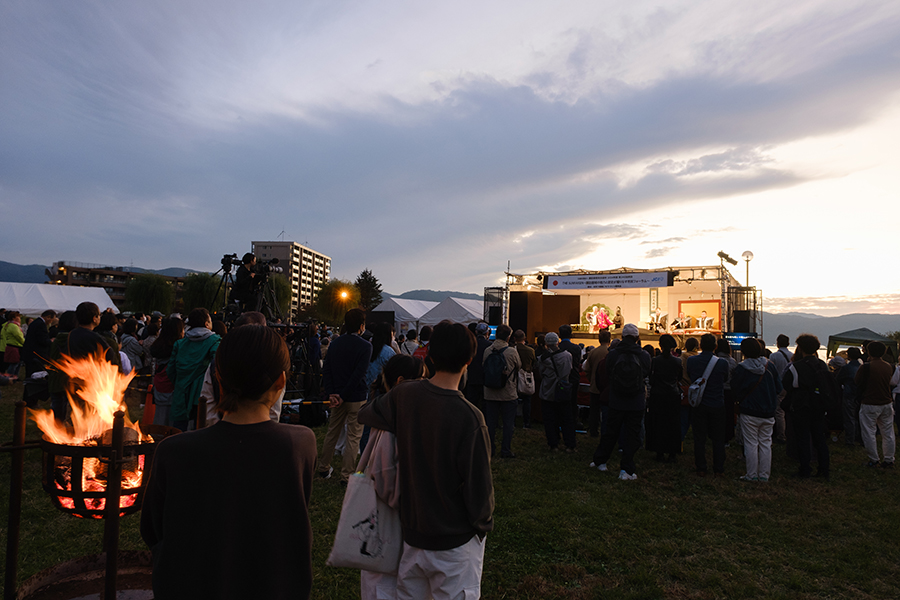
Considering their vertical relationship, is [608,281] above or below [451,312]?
above

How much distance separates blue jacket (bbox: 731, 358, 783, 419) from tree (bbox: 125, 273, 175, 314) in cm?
7178

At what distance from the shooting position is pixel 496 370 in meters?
6.88

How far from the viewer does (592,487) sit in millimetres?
5734

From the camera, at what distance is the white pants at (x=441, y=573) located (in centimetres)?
197

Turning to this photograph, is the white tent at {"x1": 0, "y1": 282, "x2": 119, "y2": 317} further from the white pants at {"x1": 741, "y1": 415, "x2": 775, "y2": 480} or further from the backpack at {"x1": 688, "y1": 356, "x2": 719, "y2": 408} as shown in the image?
the white pants at {"x1": 741, "y1": 415, "x2": 775, "y2": 480}

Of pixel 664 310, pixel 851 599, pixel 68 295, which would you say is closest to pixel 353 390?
pixel 851 599

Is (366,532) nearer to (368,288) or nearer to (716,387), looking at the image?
(716,387)

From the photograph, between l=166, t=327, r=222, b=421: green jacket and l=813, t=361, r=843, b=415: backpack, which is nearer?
l=166, t=327, r=222, b=421: green jacket

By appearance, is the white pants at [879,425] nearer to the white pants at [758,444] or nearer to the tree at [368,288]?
the white pants at [758,444]

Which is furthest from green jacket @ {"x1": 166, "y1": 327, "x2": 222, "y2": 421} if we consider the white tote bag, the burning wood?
the white tote bag

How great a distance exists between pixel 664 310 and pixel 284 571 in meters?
17.8

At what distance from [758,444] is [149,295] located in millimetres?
74413

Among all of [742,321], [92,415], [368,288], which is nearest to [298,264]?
[368,288]

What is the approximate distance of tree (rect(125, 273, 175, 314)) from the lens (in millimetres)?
65562
